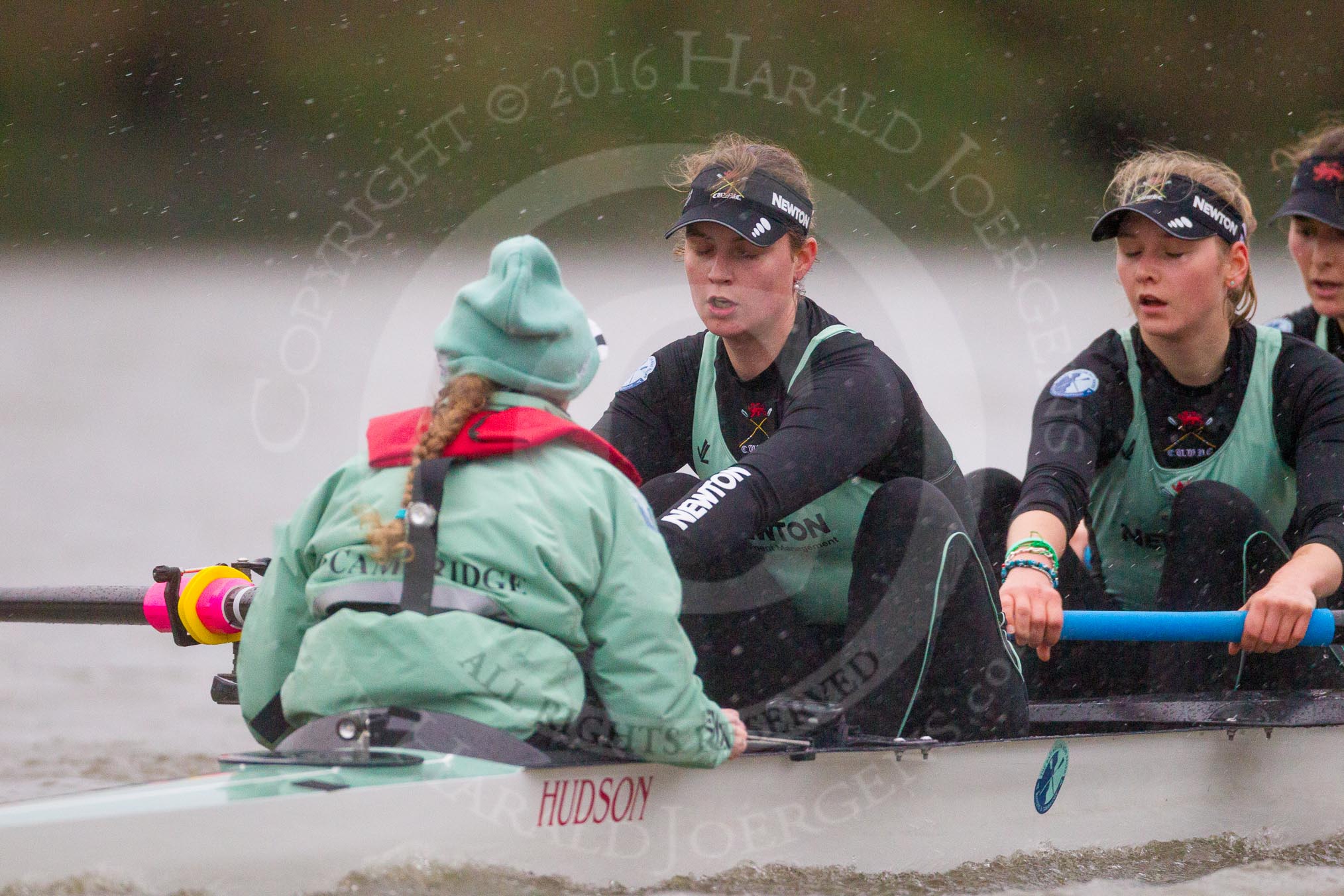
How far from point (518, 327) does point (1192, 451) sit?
1754 millimetres

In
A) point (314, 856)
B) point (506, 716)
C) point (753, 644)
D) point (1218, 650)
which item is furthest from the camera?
point (1218, 650)

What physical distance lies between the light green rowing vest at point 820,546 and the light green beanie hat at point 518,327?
76cm

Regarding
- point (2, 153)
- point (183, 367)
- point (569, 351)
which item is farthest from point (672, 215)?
point (2, 153)

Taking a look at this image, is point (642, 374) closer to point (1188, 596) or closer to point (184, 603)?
point (184, 603)

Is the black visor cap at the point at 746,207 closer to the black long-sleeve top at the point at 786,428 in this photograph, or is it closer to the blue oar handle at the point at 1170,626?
the black long-sleeve top at the point at 786,428

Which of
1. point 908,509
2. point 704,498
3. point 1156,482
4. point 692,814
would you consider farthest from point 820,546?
point 1156,482

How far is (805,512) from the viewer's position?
2.60 metres

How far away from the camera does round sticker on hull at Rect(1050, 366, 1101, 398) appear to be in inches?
119

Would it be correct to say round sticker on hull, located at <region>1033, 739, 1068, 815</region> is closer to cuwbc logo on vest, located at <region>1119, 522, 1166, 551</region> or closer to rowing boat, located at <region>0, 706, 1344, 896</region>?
rowing boat, located at <region>0, 706, 1344, 896</region>

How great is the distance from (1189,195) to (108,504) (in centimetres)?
692

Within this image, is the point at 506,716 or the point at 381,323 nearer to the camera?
the point at 506,716

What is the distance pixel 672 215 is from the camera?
27.9 feet

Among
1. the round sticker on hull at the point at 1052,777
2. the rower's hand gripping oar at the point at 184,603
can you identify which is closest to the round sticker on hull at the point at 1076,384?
the round sticker on hull at the point at 1052,777

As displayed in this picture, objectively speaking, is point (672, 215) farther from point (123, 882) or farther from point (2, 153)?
point (2, 153)
